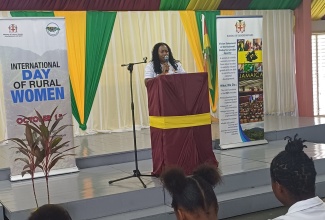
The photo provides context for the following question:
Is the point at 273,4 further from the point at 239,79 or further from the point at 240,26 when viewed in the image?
the point at 239,79

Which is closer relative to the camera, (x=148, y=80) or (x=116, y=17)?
(x=148, y=80)

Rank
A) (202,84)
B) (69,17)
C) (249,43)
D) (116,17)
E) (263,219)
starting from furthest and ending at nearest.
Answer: (116,17), (69,17), (249,43), (202,84), (263,219)

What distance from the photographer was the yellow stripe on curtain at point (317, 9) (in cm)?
936

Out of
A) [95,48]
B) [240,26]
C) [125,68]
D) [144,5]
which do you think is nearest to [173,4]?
[144,5]

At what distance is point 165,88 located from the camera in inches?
167

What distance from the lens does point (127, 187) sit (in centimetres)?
419

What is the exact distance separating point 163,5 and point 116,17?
80cm

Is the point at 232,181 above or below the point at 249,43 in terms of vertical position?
below

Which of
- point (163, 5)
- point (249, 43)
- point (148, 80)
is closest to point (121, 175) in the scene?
point (148, 80)

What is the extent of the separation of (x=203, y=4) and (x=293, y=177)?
654cm

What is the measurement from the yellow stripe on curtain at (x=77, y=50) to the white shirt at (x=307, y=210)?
5932 mm

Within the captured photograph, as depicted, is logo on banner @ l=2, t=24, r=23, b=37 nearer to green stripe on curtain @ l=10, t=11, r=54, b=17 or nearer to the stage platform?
the stage platform

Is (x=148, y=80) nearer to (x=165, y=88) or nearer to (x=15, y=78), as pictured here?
(x=165, y=88)

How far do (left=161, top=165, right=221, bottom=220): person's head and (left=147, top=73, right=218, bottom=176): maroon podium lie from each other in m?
2.49
